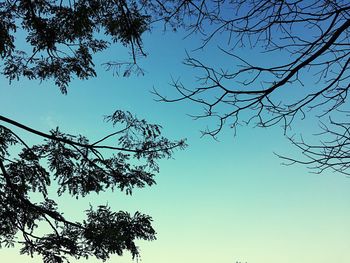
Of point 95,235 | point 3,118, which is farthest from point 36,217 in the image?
point 3,118

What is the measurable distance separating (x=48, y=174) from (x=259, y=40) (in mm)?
5626

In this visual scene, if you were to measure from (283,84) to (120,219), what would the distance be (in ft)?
17.3

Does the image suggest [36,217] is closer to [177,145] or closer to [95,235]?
[95,235]

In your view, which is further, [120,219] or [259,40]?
[120,219]

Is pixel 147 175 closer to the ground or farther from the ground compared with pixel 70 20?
closer to the ground

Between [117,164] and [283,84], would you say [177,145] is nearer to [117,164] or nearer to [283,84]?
[117,164]

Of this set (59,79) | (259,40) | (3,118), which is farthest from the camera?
(59,79)

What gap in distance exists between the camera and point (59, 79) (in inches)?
388

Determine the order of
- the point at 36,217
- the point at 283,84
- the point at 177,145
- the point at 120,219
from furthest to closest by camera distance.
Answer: the point at 177,145 < the point at 36,217 < the point at 120,219 < the point at 283,84

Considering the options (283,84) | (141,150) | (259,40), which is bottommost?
(283,84)

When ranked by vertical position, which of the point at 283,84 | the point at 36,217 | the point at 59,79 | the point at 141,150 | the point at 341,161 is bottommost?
the point at 341,161

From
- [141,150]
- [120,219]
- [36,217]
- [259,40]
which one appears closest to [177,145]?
[141,150]

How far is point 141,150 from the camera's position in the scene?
351 inches

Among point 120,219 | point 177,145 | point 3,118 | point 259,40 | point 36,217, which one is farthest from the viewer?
point 177,145
